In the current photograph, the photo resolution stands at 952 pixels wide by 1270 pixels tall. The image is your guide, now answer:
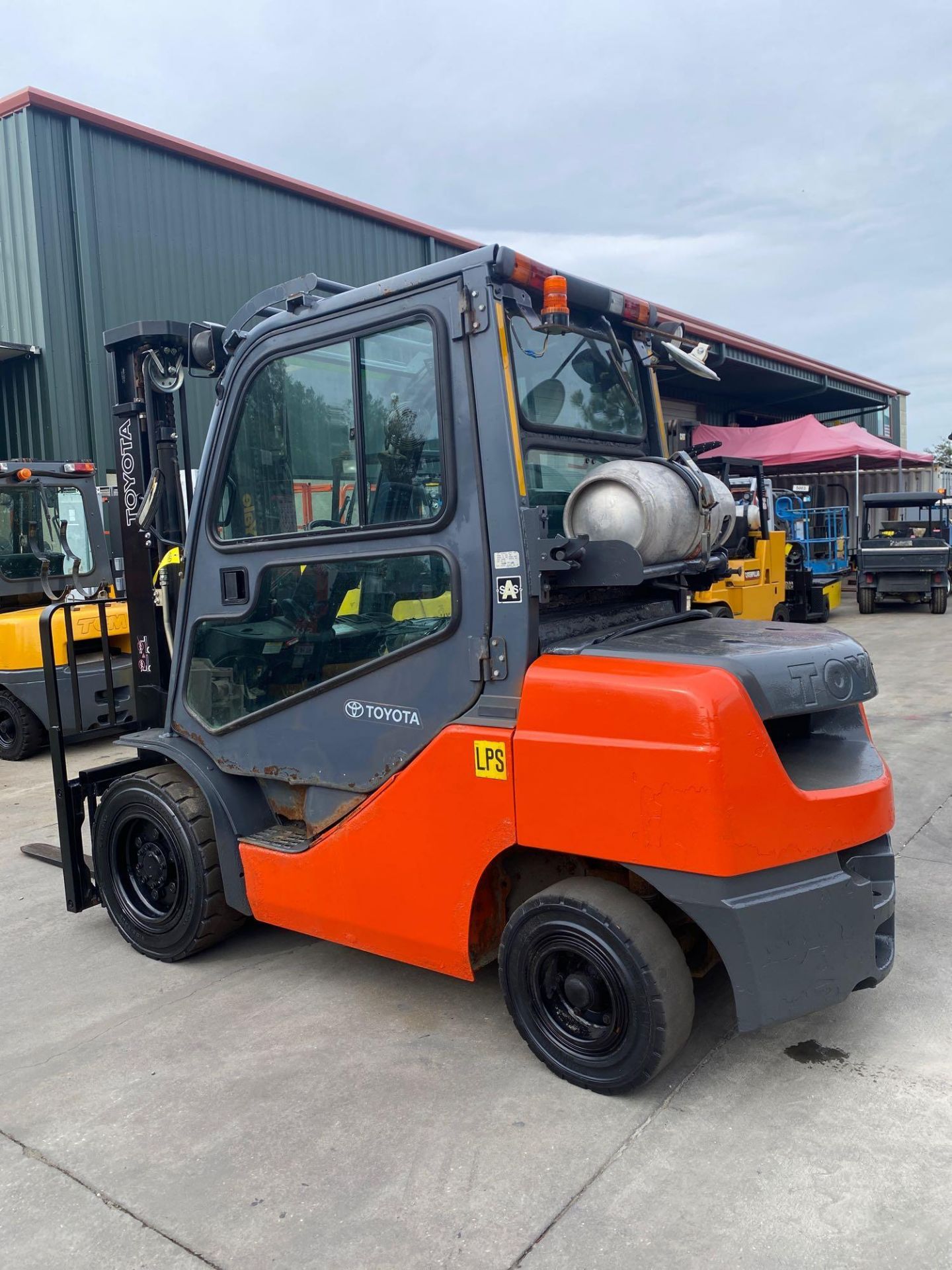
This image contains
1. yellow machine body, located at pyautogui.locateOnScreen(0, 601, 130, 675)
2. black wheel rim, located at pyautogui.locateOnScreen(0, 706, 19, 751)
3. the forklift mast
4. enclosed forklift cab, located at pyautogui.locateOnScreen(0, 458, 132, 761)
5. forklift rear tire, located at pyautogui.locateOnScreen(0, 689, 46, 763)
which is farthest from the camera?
black wheel rim, located at pyautogui.locateOnScreen(0, 706, 19, 751)

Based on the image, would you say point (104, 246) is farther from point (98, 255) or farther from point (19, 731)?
point (19, 731)

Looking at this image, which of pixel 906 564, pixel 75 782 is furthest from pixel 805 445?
pixel 75 782

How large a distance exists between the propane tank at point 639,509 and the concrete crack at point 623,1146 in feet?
5.15

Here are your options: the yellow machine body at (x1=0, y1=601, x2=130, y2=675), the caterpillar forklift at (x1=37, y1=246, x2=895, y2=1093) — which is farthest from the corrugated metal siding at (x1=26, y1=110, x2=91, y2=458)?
the caterpillar forklift at (x1=37, y1=246, x2=895, y2=1093)

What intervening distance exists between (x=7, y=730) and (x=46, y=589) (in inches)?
47.1

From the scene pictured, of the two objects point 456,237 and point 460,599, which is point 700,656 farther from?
point 456,237

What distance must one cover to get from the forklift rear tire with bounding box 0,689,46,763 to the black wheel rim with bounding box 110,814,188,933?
165 inches

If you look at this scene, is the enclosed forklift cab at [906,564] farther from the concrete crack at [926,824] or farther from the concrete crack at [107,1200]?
the concrete crack at [107,1200]

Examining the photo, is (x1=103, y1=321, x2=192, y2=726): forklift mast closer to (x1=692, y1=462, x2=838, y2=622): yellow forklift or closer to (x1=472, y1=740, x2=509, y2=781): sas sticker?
(x1=472, y1=740, x2=509, y2=781): sas sticker

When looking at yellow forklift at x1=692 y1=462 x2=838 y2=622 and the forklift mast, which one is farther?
yellow forklift at x1=692 y1=462 x2=838 y2=622

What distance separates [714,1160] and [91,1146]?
173 cm

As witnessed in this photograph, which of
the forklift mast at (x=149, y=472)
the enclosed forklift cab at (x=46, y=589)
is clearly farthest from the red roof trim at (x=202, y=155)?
the forklift mast at (x=149, y=472)

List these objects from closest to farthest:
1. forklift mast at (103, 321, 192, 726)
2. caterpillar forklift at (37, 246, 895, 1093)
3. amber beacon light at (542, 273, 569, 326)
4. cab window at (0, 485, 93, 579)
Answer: caterpillar forklift at (37, 246, 895, 1093) → amber beacon light at (542, 273, 569, 326) → forklift mast at (103, 321, 192, 726) → cab window at (0, 485, 93, 579)

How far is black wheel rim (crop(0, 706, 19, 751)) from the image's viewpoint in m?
7.99
